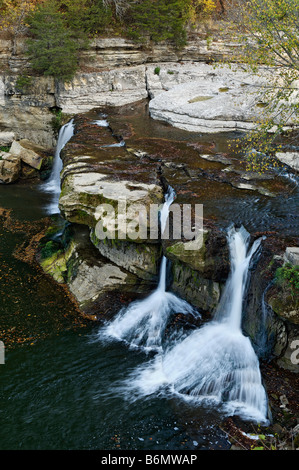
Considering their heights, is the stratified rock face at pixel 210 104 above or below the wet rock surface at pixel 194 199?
above

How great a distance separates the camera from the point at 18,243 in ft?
49.4

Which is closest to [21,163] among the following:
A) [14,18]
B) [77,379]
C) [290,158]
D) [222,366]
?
[14,18]

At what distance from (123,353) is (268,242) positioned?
15.7 feet

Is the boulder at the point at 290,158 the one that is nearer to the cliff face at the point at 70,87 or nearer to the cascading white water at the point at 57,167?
the cascading white water at the point at 57,167

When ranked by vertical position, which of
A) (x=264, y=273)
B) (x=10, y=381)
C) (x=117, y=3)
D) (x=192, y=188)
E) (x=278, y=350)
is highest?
(x=117, y=3)

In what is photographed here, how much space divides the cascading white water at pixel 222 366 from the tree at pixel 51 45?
1868 centimetres

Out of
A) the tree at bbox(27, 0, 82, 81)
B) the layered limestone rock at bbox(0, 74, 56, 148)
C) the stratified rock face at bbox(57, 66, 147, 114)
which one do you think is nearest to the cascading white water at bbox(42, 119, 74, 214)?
the stratified rock face at bbox(57, 66, 147, 114)

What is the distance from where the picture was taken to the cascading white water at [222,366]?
8203 millimetres

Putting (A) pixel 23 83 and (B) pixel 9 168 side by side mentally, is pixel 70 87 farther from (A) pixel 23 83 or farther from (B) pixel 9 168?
(B) pixel 9 168

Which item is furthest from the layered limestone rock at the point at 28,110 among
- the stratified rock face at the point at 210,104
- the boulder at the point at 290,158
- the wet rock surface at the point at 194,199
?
the boulder at the point at 290,158

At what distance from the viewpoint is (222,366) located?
8.88 meters

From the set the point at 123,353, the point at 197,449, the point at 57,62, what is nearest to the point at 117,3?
the point at 57,62

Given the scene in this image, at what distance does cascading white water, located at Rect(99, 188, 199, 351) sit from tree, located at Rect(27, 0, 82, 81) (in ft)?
54.3
